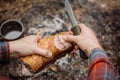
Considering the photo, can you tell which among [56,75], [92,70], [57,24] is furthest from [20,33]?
[92,70]

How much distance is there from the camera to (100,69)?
85.1 inches

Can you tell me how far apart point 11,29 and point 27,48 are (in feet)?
3.90

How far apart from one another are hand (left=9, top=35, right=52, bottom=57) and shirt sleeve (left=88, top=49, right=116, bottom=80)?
0.54 meters

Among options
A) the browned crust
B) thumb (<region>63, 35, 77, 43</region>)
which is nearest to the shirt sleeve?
thumb (<region>63, 35, 77, 43</region>)

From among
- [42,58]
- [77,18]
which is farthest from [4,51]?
[77,18]

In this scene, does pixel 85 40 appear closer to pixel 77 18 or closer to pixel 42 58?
pixel 42 58

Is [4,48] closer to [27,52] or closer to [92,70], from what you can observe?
[27,52]

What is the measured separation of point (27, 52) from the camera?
2.60 meters

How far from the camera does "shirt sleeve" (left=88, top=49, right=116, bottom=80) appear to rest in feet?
7.02

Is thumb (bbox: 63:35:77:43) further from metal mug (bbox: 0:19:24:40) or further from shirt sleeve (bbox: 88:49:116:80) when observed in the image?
metal mug (bbox: 0:19:24:40)

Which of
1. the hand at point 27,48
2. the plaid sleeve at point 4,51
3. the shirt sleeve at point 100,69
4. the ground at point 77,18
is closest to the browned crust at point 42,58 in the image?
the hand at point 27,48

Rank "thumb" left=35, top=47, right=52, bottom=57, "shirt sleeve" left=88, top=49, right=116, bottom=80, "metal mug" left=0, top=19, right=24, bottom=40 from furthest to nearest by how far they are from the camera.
A: "metal mug" left=0, top=19, right=24, bottom=40
"thumb" left=35, top=47, right=52, bottom=57
"shirt sleeve" left=88, top=49, right=116, bottom=80

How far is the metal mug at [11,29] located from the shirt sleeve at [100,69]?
1.61m

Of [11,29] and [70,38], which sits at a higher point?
[70,38]
